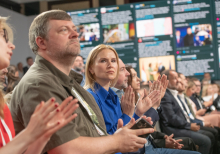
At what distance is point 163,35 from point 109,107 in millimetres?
4908

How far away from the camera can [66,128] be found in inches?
49.4

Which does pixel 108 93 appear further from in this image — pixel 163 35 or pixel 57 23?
pixel 163 35

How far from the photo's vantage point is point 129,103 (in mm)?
2174

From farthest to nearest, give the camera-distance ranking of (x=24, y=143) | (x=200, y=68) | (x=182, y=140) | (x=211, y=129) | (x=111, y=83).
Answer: (x=200, y=68) → (x=211, y=129) → (x=182, y=140) → (x=111, y=83) → (x=24, y=143)

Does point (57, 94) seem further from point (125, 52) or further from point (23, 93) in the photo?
point (125, 52)

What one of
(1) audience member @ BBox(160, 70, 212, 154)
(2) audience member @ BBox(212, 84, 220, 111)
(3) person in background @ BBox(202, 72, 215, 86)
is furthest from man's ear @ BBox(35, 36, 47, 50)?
(3) person in background @ BBox(202, 72, 215, 86)

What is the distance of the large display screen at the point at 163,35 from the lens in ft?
21.5

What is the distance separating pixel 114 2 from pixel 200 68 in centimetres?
304

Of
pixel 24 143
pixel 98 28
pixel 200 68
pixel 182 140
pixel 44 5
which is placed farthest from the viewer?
pixel 44 5

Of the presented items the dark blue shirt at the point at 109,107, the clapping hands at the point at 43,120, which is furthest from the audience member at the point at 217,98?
the clapping hands at the point at 43,120

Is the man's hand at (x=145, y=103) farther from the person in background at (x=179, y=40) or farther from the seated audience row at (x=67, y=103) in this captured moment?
the person in background at (x=179, y=40)

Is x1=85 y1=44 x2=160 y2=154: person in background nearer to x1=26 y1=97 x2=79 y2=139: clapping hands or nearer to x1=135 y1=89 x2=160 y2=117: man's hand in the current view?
x1=135 y1=89 x2=160 y2=117: man's hand

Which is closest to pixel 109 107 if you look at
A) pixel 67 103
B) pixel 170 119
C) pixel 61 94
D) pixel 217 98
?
pixel 61 94

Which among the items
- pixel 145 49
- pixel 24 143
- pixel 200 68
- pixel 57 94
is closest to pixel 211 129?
pixel 200 68
